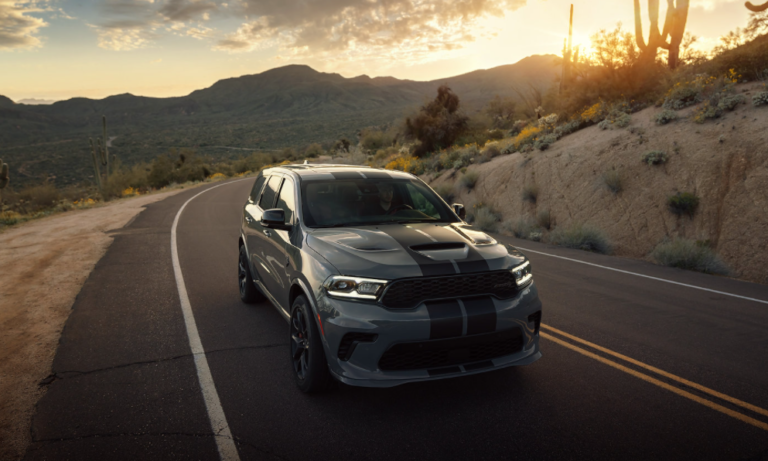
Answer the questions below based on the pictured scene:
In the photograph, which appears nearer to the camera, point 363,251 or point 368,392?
point 363,251

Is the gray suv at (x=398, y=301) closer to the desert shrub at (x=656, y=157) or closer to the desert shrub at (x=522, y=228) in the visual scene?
the desert shrub at (x=522, y=228)

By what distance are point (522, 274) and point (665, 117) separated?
1319 centimetres

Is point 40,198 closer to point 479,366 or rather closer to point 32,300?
point 32,300

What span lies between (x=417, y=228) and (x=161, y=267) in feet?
20.6

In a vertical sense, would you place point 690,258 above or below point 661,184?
below

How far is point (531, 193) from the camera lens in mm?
15539

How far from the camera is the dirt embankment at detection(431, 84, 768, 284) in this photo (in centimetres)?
1064

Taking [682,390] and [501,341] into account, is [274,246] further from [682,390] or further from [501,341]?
[682,390]

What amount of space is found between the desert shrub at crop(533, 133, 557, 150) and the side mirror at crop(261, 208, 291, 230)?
47.7 feet

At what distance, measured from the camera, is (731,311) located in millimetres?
6449

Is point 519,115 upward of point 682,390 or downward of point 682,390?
upward

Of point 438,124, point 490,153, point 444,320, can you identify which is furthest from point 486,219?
point 438,124

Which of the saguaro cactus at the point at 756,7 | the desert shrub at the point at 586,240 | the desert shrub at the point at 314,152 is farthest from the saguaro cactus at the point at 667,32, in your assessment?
the desert shrub at the point at 314,152

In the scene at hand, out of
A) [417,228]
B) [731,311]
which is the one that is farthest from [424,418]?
[731,311]
